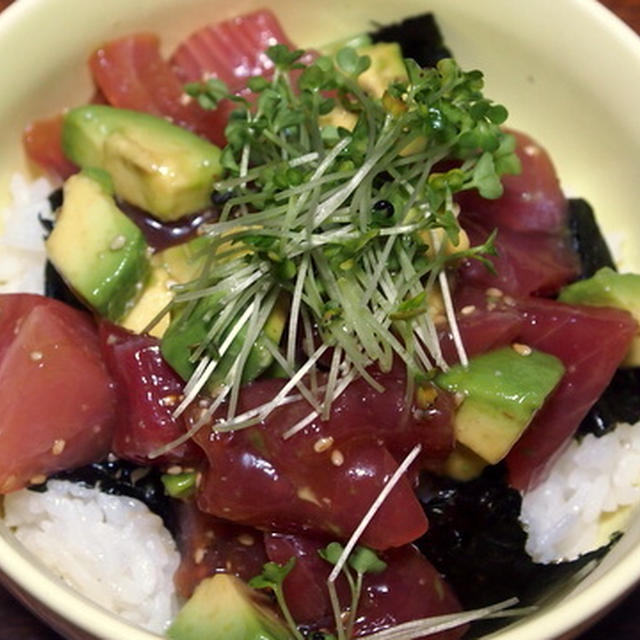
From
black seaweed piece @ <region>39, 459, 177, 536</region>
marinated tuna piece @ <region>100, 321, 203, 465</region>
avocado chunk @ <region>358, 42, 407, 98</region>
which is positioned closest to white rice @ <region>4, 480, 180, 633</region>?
black seaweed piece @ <region>39, 459, 177, 536</region>

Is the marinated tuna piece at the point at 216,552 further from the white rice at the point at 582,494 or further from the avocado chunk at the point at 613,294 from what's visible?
the avocado chunk at the point at 613,294

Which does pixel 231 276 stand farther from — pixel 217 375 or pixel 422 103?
pixel 422 103

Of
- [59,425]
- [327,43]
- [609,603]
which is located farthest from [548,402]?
[327,43]

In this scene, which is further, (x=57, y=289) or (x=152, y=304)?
(x=57, y=289)

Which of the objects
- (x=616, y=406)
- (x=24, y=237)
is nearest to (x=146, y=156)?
(x=24, y=237)

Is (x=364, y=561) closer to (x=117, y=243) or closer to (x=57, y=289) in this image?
(x=117, y=243)

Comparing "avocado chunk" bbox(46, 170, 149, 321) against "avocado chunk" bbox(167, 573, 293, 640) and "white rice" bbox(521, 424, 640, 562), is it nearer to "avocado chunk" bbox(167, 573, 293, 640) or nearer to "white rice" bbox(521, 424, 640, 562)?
"avocado chunk" bbox(167, 573, 293, 640)
